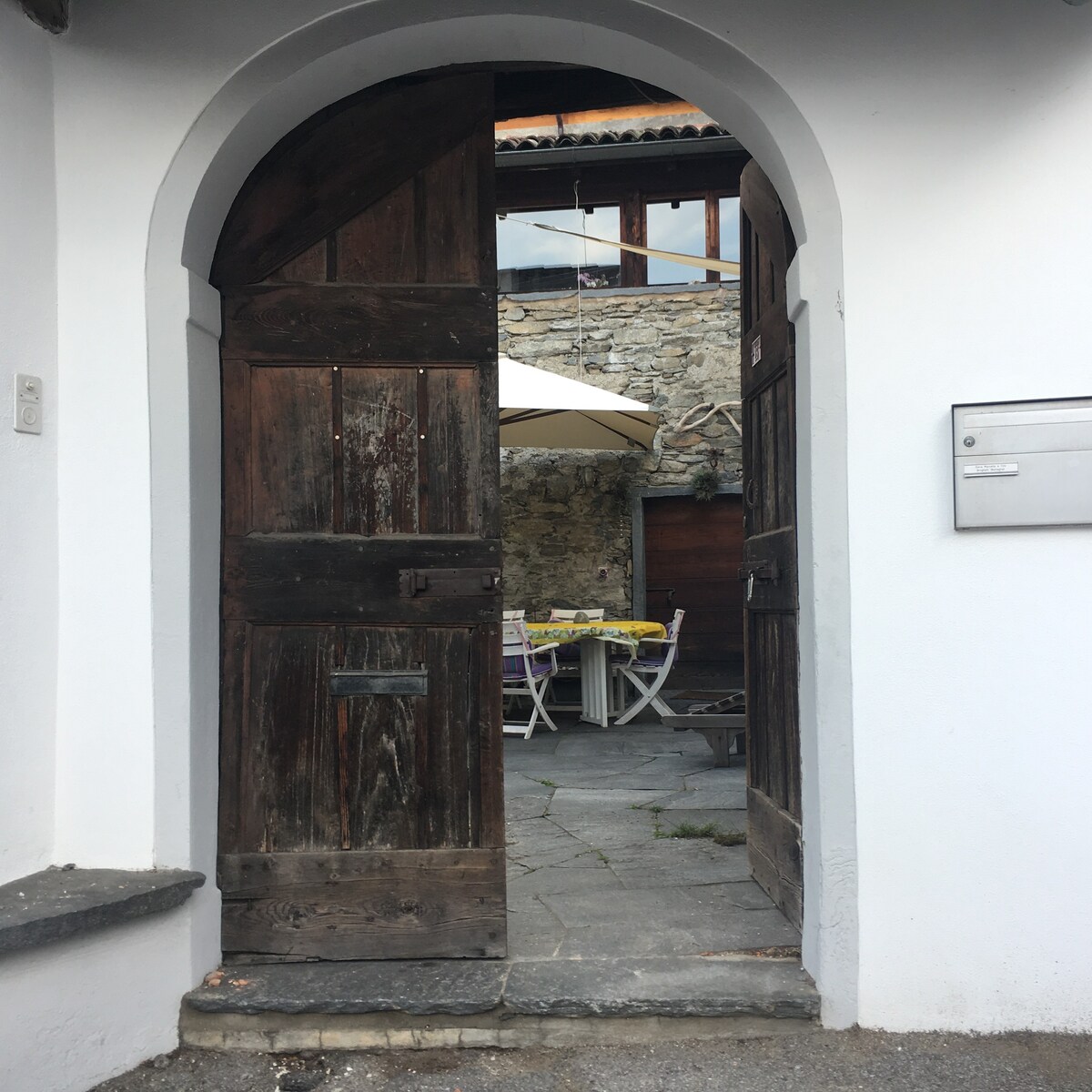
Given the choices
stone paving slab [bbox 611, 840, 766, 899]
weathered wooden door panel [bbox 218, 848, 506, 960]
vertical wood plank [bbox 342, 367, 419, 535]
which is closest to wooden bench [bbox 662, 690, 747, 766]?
stone paving slab [bbox 611, 840, 766, 899]

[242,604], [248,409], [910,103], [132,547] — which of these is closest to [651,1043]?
[242,604]

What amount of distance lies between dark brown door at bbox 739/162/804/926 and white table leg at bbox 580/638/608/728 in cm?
377

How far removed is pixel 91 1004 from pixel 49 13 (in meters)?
2.61

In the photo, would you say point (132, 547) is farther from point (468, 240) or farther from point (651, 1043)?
point (651, 1043)

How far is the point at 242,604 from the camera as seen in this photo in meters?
2.91

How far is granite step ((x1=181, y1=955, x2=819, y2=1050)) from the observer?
263cm

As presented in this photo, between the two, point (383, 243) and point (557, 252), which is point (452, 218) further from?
point (557, 252)

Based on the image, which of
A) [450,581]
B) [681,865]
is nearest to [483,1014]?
[450,581]

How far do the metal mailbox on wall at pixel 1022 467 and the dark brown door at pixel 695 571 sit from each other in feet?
21.5

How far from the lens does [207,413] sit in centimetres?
283

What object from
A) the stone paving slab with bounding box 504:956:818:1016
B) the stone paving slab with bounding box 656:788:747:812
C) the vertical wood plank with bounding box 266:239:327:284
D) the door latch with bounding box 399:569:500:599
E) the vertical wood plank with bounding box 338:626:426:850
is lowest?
the stone paving slab with bounding box 656:788:747:812

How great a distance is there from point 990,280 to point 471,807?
6.89 ft

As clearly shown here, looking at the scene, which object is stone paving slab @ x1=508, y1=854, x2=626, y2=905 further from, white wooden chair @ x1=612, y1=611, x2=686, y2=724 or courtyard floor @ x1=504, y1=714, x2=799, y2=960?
white wooden chair @ x1=612, y1=611, x2=686, y2=724

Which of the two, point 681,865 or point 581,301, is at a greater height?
point 581,301
